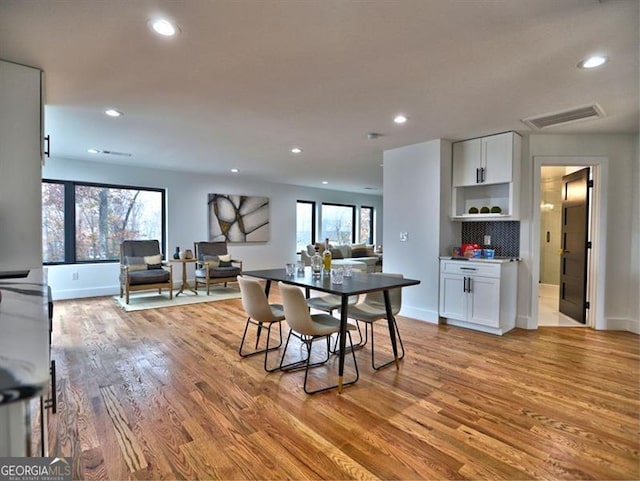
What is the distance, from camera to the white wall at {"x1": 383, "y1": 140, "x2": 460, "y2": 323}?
4.39 meters

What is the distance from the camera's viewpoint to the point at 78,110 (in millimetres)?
3389

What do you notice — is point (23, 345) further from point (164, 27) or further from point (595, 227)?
Result: point (595, 227)

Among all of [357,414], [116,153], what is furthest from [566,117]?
[116,153]

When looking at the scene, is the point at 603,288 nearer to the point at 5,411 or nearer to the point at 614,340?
the point at 614,340

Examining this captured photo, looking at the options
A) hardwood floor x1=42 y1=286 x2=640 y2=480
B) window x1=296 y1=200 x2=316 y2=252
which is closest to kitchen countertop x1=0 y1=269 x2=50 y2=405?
hardwood floor x1=42 y1=286 x2=640 y2=480

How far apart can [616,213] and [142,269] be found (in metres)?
6.88

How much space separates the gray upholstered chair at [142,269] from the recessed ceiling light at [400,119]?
14.1 feet

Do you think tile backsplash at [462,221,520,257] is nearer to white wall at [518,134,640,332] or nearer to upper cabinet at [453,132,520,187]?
white wall at [518,134,640,332]

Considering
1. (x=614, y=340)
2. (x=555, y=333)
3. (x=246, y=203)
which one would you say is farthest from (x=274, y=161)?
(x=614, y=340)

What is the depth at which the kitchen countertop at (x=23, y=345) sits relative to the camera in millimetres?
642

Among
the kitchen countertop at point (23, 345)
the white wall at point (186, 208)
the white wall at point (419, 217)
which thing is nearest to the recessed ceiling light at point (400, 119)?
the white wall at point (419, 217)

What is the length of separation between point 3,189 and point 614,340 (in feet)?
19.5

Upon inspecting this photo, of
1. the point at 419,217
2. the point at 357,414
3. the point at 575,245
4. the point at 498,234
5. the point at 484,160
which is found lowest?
the point at 357,414

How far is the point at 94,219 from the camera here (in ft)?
19.9
